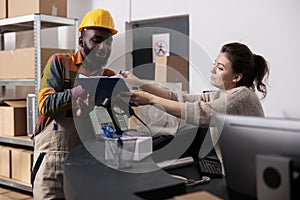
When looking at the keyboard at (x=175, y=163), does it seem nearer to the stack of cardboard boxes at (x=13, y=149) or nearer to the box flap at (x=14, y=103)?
the stack of cardboard boxes at (x=13, y=149)

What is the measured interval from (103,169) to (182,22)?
7.80 feet

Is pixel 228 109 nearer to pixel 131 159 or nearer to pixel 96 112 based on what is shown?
pixel 131 159

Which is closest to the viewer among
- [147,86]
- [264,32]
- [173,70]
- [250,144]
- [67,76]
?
[250,144]

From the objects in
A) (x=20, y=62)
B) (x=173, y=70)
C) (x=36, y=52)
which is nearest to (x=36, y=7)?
(x=36, y=52)

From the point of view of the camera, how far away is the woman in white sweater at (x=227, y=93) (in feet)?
4.91

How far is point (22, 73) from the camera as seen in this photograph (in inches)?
124

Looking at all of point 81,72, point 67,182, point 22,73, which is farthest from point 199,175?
point 22,73

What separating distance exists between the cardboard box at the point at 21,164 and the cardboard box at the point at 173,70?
133 cm

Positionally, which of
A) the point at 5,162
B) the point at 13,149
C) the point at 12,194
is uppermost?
the point at 13,149

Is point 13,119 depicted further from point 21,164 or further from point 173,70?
point 173,70

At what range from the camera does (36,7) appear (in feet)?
9.93

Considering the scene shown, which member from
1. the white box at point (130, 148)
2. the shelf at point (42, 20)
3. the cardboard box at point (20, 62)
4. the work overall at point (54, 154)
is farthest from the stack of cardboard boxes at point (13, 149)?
the white box at point (130, 148)

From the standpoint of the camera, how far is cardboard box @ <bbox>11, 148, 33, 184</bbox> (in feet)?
10.2

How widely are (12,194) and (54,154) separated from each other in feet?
5.88
